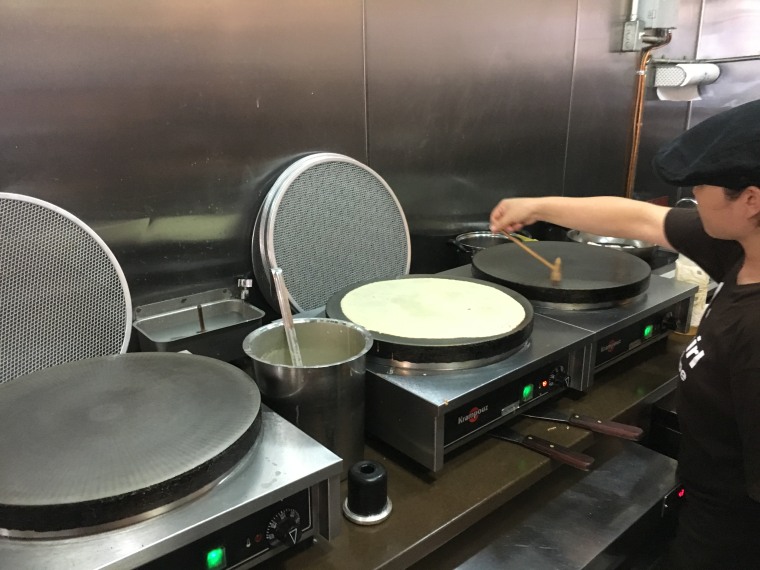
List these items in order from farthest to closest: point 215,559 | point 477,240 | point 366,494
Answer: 1. point 477,240
2. point 366,494
3. point 215,559

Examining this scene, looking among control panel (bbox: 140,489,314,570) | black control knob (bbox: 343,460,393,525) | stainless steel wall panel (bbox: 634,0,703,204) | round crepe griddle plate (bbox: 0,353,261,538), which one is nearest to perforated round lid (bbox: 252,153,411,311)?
round crepe griddle plate (bbox: 0,353,261,538)

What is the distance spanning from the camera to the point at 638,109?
2.62 metres

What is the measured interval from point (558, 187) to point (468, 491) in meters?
1.58

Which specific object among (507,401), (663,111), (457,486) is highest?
(663,111)

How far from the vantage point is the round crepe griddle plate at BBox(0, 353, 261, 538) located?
772 mm

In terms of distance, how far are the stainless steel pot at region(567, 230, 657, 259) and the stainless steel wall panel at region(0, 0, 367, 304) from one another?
0.97 metres

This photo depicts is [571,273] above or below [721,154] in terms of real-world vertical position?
below

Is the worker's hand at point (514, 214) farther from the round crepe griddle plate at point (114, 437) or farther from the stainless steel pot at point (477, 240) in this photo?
the round crepe griddle plate at point (114, 437)

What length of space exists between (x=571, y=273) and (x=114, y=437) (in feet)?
3.80

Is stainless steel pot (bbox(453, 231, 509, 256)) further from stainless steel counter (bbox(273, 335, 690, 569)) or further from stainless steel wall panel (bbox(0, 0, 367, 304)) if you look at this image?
stainless steel counter (bbox(273, 335, 690, 569))

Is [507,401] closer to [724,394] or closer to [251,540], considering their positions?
[724,394]

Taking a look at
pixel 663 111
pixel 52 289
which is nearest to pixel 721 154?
pixel 52 289

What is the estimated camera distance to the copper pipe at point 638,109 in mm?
2532

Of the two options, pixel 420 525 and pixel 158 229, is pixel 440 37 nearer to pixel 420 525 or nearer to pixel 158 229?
pixel 158 229
